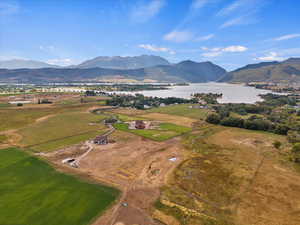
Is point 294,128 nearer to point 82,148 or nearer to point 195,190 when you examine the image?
point 195,190

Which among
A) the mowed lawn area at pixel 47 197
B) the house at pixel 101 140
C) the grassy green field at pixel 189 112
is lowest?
the mowed lawn area at pixel 47 197

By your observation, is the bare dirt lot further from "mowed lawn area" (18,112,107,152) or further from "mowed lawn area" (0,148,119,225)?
"mowed lawn area" (18,112,107,152)

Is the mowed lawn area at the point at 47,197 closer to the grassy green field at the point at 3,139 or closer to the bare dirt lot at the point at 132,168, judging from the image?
the bare dirt lot at the point at 132,168

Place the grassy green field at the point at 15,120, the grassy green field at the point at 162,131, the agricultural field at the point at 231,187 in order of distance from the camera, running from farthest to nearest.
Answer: the grassy green field at the point at 15,120 → the grassy green field at the point at 162,131 → the agricultural field at the point at 231,187

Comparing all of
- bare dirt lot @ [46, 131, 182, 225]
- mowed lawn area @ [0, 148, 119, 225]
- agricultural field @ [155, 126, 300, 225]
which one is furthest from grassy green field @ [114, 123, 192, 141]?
mowed lawn area @ [0, 148, 119, 225]

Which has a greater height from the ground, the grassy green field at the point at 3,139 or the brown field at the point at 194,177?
the grassy green field at the point at 3,139

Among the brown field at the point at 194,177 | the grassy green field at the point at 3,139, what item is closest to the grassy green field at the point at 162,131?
the brown field at the point at 194,177
